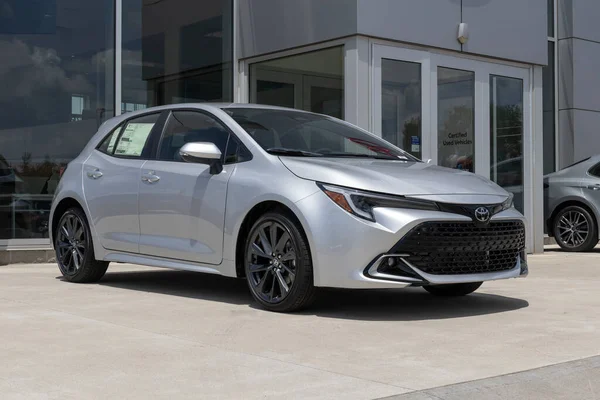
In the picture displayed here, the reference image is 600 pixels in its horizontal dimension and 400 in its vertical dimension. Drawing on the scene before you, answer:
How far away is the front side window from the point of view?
7011 mm

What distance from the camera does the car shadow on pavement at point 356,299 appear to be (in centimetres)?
626

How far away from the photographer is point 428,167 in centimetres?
678

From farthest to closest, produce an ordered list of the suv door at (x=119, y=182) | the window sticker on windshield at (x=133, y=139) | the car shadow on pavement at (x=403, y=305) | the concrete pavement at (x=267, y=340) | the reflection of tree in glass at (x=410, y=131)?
the reflection of tree in glass at (x=410, y=131) < the window sticker on windshield at (x=133, y=139) < the suv door at (x=119, y=182) < the car shadow on pavement at (x=403, y=305) < the concrete pavement at (x=267, y=340)

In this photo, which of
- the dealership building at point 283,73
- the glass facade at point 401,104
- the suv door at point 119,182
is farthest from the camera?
the glass facade at point 401,104

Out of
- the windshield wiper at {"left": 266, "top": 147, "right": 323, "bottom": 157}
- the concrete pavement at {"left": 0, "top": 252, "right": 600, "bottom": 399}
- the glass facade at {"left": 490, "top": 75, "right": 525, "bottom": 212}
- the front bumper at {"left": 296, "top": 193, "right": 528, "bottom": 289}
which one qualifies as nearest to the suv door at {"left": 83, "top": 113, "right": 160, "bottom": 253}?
the concrete pavement at {"left": 0, "top": 252, "right": 600, "bottom": 399}

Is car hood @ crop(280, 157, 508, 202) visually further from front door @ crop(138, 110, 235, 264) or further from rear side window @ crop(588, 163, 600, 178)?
rear side window @ crop(588, 163, 600, 178)

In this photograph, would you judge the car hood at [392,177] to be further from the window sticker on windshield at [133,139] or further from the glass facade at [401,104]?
the glass facade at [401,104]

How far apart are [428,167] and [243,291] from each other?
6.29 feet

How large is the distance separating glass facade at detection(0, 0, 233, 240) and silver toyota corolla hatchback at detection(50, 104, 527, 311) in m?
2.90

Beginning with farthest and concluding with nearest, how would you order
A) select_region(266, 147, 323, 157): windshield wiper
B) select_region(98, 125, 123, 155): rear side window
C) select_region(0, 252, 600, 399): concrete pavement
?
select_region(98, 125, 123, 155): rear side window → select_region(266, 147, 323, 157): windshield wiper → select_region(0, 252, 600, 399): concrete pavement

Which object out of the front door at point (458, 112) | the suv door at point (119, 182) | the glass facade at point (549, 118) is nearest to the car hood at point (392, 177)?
the suv door at point (119, 182)

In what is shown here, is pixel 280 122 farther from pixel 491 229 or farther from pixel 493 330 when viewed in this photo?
pixel 493 330

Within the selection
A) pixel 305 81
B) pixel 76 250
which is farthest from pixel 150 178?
pixel 305 81

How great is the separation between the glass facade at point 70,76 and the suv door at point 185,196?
13.2 feet
